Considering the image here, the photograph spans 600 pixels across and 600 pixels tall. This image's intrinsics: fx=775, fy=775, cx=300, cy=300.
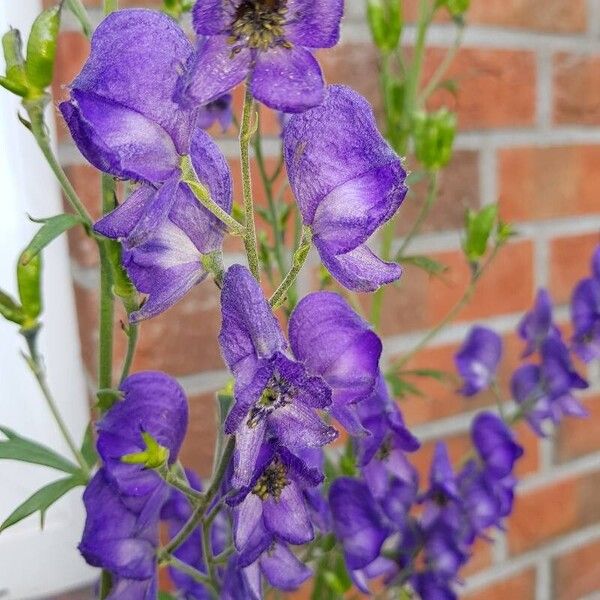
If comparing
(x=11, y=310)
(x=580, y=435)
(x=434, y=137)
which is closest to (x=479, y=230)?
(x=434, y=137)

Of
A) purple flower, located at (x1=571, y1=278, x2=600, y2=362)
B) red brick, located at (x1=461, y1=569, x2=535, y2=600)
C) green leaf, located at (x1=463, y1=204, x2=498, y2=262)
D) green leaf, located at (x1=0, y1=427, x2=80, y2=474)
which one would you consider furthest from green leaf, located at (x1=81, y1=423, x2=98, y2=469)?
red brick, located at (x1=461, y1=569, x2=535, y2=600)

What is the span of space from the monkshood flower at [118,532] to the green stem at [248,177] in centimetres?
12

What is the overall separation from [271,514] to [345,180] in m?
0.11

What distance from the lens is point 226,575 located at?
31 centimetres

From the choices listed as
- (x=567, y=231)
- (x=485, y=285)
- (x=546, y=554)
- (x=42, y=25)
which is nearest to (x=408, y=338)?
(x=485, y=285)

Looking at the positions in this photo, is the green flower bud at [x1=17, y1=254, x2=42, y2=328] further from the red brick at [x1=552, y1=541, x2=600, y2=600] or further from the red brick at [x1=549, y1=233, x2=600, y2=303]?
the red brick at [x1=552, y1=541, x2=600, y2=600]

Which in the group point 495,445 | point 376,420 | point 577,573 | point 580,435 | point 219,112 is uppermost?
point 219,112

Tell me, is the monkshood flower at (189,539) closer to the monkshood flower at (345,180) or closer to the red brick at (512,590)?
the monkshood flower at (345,180)

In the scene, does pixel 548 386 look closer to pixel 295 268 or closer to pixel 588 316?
pixel 588 316

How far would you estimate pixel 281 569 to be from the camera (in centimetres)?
30

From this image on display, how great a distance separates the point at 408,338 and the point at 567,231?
0.21m

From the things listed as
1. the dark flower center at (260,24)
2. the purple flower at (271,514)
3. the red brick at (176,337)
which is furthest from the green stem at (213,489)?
the red brick at (176,337)

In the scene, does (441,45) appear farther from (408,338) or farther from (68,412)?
(68,412)

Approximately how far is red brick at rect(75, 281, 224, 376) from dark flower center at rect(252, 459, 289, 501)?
0.27 meters
